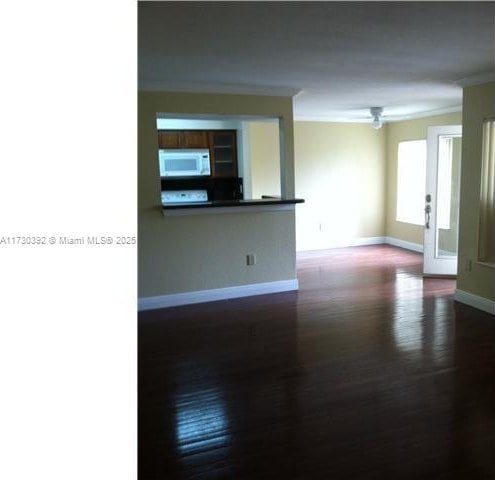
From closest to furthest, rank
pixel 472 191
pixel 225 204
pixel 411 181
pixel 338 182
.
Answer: pixel 472 191 → pixel 225 204 → pixel 411 181 → pixel 338 182

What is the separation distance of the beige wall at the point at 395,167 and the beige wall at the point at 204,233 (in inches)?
119

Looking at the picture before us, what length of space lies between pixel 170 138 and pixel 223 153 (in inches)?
33.0

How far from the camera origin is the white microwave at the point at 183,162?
22.2 ft

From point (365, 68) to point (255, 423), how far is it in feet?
9.15

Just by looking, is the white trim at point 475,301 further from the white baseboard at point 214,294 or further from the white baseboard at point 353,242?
the white baseboard at point 353,242

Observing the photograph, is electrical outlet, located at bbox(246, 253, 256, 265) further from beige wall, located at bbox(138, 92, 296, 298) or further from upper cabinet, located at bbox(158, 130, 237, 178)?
upper cabinet, located at bbox(158, 130, 237, 178)

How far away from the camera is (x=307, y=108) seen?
612 cm

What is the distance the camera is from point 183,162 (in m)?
6.82

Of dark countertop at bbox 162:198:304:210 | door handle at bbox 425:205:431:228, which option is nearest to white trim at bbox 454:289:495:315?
door handle at bbox 425:205:431:228

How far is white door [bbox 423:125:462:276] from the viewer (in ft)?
17.7

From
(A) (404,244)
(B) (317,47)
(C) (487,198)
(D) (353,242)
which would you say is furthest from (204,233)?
(A) (404,244)

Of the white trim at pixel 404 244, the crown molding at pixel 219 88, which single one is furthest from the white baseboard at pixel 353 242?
the crown molding at pixel 219 88

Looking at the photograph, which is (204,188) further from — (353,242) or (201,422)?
(201,422)
